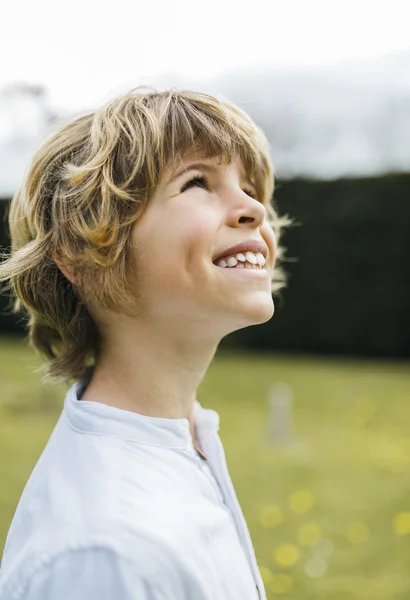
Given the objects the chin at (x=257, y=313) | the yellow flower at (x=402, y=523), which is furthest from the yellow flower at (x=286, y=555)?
the chin at (x=257, y=313)

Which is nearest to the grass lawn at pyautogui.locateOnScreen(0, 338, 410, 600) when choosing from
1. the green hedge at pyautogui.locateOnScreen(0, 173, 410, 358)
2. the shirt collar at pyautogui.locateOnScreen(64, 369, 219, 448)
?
the shirt collar at pyautogui.locateOnScreen(64, 369, 219, 448)

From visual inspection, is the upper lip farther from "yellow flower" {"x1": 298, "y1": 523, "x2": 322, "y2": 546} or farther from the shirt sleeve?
"yellow flower" {"x1": 298, "y1": 523, "x2": 322, "y2": 546}

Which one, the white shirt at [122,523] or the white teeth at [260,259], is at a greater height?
the white teeth at [260,259]

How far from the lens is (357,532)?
4.64 m

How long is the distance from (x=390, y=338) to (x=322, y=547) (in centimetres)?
833

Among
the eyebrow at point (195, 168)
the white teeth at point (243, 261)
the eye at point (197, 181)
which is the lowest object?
the white teeth at point (243, 261)

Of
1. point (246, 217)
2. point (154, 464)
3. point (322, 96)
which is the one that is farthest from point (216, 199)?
point (322, 96)

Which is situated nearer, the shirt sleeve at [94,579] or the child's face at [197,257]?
the shirt sleeve at [94,579]

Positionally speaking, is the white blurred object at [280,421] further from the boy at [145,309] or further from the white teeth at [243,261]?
the white teeth at [243,261]

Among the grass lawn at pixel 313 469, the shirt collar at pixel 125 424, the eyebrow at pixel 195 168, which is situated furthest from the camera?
the grass lawn at pixel 313 469

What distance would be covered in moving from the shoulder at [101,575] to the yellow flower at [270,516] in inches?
146

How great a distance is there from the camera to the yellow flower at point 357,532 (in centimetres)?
452

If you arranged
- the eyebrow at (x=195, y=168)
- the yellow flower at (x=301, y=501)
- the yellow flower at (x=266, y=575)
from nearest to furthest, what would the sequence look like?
the eyebrow at (x=195, y=168)
the yellow flower at (x=266, y=575)
the yellow flower at (x=301, y=501)

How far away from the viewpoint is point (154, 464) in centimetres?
134
